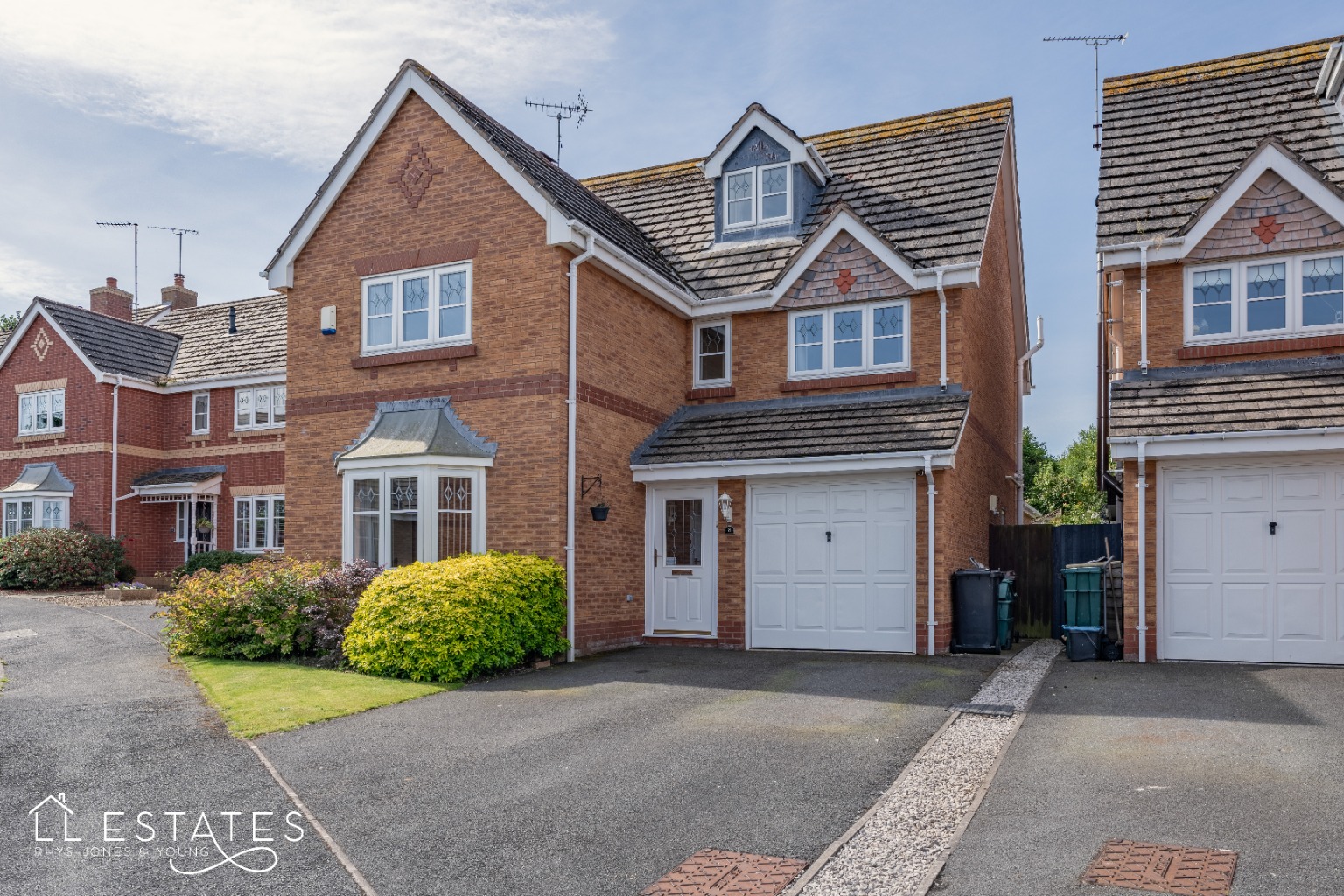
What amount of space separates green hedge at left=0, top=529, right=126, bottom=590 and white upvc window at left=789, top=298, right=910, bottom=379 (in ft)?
61.1

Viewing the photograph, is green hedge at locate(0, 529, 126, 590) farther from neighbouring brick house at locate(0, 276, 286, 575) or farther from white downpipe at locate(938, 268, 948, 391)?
white downpipe at locate(938, 268, 948, 391)

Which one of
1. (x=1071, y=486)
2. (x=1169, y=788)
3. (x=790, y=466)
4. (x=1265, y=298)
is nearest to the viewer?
(x=1169, y=788)

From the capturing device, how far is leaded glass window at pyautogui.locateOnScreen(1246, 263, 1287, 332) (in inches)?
546

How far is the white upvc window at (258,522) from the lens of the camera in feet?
88.0

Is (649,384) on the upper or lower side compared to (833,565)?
upper

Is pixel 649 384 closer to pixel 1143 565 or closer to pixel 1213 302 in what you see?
pixel 1143 565

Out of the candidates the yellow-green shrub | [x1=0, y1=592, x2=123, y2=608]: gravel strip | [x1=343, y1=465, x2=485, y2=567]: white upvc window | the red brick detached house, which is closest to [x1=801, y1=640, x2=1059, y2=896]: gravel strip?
the red brick detached house

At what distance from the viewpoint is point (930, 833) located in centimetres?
645

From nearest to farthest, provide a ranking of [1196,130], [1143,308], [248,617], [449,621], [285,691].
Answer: [285,691] → [449,621] → [248,617] → [1143,308] → [1196,130]

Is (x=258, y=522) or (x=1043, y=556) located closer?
(x=1043, y=556)

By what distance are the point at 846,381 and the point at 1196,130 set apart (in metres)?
6.71

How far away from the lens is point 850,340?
16219 mm

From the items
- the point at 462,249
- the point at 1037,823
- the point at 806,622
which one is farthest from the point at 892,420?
the point at 1037,823

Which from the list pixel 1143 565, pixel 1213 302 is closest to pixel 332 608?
pixel 1143 565
